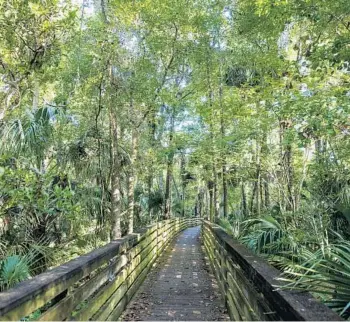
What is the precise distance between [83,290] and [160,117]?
12.1m

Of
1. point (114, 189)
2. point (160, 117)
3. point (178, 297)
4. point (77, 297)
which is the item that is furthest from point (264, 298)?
point (160, 117)

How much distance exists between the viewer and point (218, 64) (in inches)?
503

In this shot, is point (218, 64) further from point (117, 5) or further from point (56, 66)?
point (56, 66)

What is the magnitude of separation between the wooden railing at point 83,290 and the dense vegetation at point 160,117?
1.22m

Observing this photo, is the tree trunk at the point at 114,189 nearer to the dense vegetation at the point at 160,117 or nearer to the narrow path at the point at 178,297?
the dense vegetation at the point at 160,117

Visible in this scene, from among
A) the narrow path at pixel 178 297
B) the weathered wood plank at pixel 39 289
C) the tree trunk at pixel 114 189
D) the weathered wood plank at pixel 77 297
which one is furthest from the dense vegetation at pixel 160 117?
the weathered wood plank at pixel 39 289

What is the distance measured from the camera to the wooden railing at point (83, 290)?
78.6 inches

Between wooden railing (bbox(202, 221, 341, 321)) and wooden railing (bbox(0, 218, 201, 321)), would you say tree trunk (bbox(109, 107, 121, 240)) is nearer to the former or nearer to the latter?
wooden railing (bbox(0, 218, 201, 321))

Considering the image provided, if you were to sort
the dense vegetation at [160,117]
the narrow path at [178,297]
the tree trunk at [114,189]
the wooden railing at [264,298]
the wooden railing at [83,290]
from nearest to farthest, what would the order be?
1. the wooden railing at [264,298]
2. the wooden railing at [83,290]
3. the narrow path at [178,297]
4. the dense vegetation at [160,117]
5. the tree trunk at [114,189]

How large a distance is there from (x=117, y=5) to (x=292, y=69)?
488 centimetres

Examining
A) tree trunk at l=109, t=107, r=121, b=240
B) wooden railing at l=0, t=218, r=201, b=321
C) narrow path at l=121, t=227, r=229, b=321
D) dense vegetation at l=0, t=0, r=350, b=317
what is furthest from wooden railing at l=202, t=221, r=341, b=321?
tree trunk at l=109, t=107, r=121, b=240

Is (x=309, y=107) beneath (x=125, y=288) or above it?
above

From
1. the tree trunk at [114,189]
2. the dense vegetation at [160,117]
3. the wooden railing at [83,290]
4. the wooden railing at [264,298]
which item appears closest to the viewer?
the wooden railing at [264,298]

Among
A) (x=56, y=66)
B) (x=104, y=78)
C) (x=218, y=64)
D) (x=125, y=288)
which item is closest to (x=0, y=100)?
(x=56, y=66)
